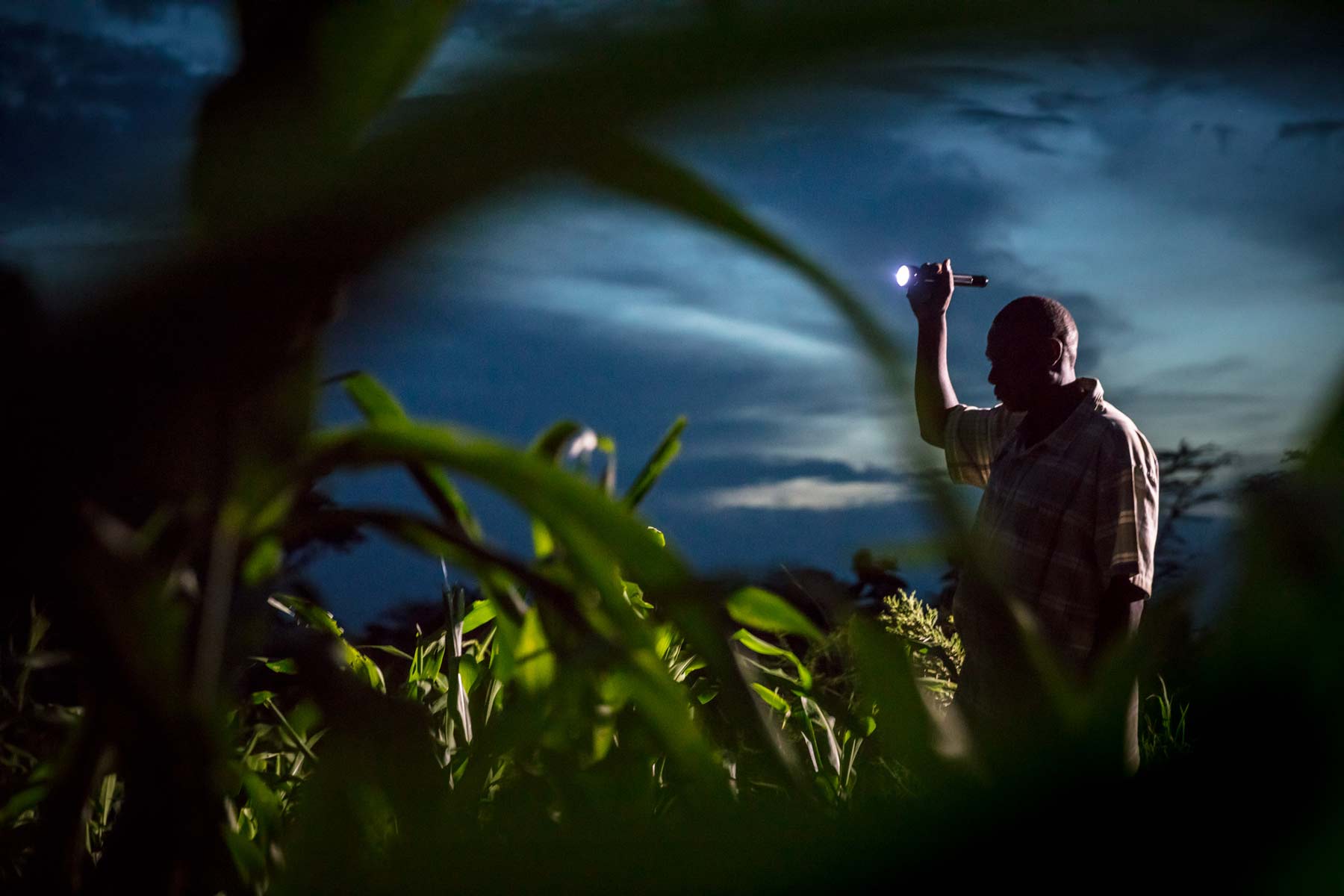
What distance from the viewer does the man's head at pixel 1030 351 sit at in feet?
9.30

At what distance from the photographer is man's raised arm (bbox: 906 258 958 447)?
10.3 feet

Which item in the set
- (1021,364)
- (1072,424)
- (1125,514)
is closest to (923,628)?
(1125,514)

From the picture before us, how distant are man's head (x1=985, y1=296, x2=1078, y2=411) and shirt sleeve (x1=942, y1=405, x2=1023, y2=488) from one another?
27 centimetres

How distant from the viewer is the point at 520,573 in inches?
10.5

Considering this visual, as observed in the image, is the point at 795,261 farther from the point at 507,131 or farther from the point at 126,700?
the point at 126,700

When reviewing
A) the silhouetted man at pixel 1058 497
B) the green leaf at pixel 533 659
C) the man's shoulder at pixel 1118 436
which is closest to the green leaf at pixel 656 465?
the green leaf at pixel 533 659

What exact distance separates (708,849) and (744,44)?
6.1 inches

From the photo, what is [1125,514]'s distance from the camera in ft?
8.10

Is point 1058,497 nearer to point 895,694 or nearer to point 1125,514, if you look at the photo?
point 1125,514

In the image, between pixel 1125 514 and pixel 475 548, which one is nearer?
pixel 475 548

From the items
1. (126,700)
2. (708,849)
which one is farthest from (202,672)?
(708,849)

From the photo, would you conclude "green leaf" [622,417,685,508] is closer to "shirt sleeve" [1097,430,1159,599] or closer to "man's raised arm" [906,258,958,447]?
"shirt sleeve" [1097,430,1159,599]

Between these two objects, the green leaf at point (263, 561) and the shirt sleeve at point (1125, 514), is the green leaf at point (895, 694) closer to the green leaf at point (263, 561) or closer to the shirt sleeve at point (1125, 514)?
the green leaf at point (263, 561)

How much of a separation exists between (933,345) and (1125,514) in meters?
0.93
